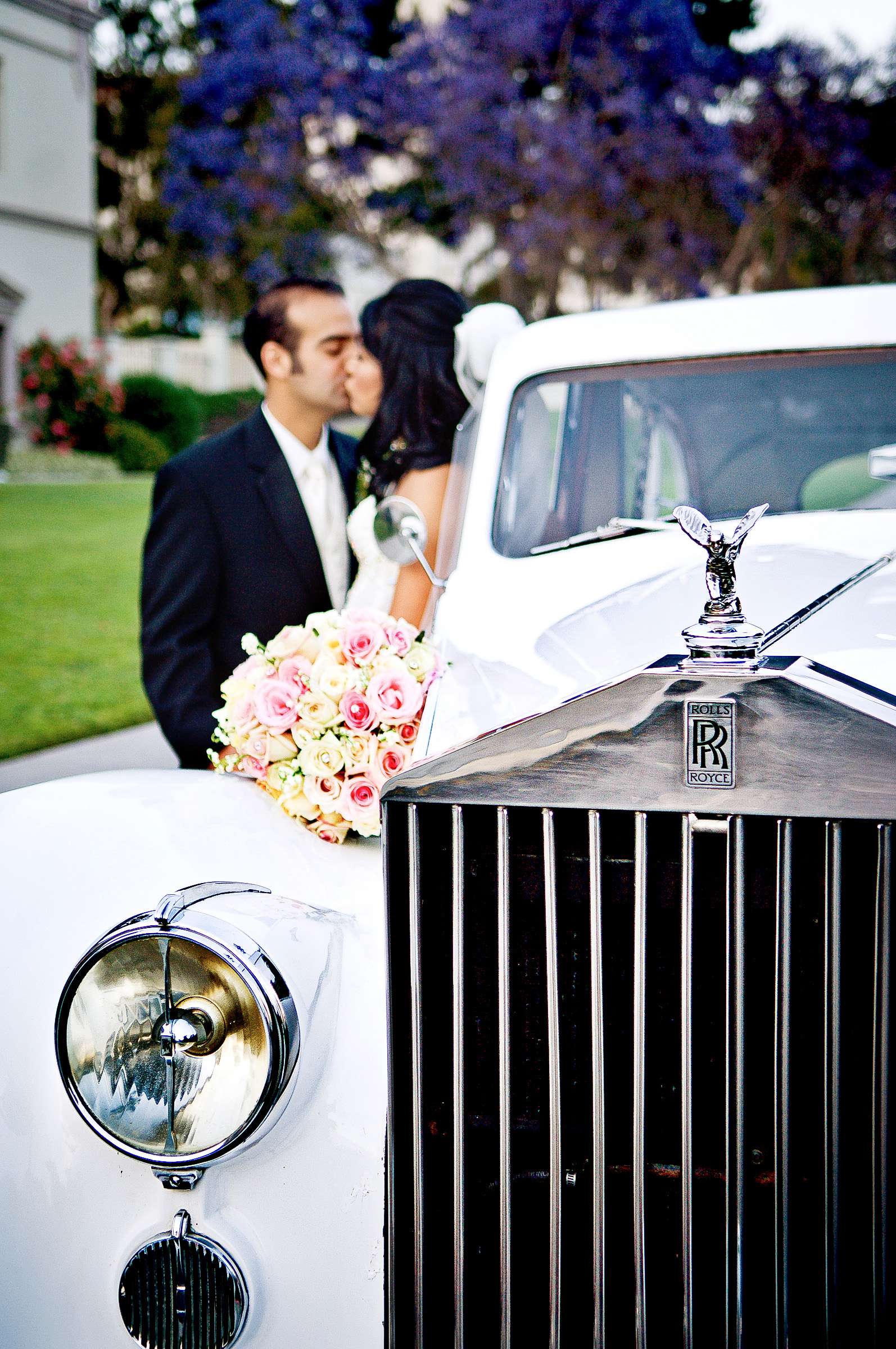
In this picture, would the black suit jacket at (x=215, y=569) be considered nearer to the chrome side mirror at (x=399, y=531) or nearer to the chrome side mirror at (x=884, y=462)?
the chrome side mirror at (x=399, y=531)

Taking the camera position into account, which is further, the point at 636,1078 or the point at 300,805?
the point at 300,805

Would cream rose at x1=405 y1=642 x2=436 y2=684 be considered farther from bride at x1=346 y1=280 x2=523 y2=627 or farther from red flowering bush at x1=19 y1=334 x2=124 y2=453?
red flowering bush at x1=19 y1=334 x2=124 y2=453

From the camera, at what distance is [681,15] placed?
1739 centimetres

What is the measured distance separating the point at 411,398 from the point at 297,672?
1.52 m

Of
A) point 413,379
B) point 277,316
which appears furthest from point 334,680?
point 277,316

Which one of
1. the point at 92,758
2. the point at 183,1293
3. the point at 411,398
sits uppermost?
the point at 411,398

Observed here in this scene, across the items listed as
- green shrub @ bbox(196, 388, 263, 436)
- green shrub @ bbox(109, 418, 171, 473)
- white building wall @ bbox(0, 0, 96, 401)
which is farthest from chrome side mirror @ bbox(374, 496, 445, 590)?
green shrub @ bbox(196, 388, 263, 436)

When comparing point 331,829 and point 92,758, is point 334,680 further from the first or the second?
point 92,758

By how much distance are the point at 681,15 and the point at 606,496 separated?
662 inches

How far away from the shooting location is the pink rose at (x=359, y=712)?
7.63ft

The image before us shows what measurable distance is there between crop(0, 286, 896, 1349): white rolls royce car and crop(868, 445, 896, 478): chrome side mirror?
45cm

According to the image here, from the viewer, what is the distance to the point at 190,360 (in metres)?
28.7

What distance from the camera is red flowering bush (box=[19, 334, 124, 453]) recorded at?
1948 centimetres

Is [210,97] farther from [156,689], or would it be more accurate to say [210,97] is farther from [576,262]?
[156,689]
